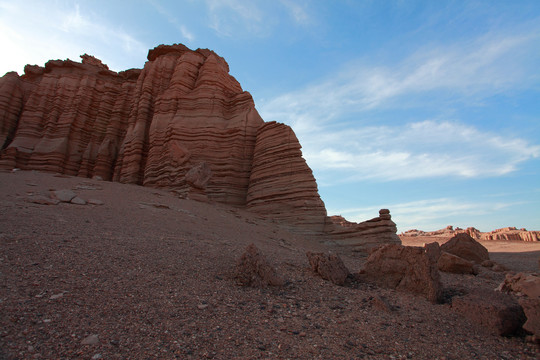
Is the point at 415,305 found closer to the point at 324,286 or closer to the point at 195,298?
the point at 324,286

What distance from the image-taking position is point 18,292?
12.2ft

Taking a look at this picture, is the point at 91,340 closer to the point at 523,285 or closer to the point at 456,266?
the point at 523,285

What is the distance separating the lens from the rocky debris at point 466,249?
13.0 metres

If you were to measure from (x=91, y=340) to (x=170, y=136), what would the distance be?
20561 mm

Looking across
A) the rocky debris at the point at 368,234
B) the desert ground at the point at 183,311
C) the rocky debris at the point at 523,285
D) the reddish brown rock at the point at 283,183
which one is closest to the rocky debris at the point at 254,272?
the desert ground at the point at 183,311

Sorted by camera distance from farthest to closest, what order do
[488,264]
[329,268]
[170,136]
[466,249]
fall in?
[170,136] → [466,249] → [488,264] → [329,268]

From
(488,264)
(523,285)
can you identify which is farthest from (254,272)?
(488,264)

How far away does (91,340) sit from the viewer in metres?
3.02

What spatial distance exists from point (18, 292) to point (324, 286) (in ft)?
16.3

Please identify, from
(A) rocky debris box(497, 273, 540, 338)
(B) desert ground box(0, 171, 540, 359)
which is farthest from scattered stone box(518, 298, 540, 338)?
(B) desert ground box(0, 171, 540, 359)

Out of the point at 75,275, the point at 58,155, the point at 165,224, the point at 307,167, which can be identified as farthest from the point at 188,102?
the point at 75,275

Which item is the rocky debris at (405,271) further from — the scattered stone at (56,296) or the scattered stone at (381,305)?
the scattered stone at (56,296)

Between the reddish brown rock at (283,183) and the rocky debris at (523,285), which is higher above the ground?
the reddish brown rock at (283,183)

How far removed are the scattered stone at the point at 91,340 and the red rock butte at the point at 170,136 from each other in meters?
13.9
